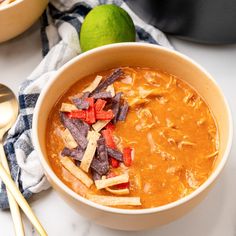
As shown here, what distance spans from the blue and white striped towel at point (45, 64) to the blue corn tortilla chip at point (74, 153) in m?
0.13

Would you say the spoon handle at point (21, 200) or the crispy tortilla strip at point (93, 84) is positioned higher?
the crispy tortilla strip at point (93, 84)

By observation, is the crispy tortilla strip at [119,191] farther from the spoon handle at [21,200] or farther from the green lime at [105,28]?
the green lime at [105,28]

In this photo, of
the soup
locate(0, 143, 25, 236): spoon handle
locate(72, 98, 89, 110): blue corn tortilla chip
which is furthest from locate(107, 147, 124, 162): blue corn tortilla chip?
locate(0, 143, 25, 236): spoon handle

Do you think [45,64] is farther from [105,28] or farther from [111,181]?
[111,181]

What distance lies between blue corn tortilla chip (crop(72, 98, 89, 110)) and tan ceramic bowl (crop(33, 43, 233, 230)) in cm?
4

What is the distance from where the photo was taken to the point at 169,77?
A: 120cm

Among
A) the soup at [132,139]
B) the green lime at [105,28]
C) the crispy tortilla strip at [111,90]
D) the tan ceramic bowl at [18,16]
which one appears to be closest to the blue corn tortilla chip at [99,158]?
the soup at [132,139]

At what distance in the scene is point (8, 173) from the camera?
1199 mm

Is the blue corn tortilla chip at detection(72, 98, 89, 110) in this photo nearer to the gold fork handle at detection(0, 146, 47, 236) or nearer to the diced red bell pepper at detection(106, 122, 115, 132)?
the diced red bell pepper at detection(106, 122, 115, 132)

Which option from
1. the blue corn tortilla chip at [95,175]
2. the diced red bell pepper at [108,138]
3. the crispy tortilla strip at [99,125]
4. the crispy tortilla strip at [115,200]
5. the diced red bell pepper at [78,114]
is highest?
the diced red bell pepper at [78,114]

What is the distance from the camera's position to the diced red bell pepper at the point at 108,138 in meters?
1.09

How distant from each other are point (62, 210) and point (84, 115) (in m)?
0.21

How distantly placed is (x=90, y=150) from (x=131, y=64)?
0.24 meters

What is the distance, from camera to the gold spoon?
3.68 ft
